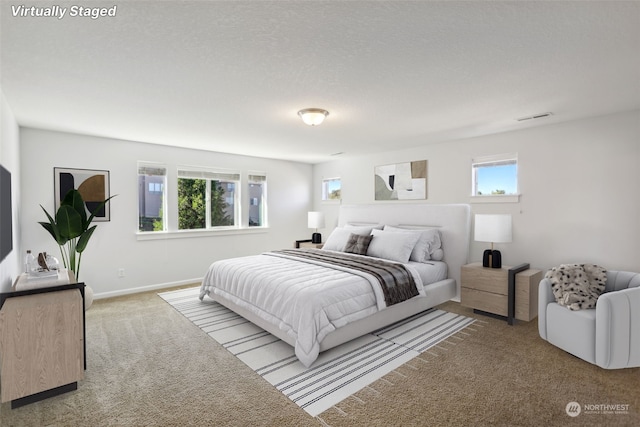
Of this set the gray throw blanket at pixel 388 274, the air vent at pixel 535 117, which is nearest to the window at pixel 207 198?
the gray throw blanket at pixel 388 274

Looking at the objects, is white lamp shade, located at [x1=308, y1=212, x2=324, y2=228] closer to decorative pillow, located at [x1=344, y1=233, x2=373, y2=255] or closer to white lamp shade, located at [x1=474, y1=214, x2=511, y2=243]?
decorative pillow, located at [x1=344, y1=233, x2=373, y2=255]

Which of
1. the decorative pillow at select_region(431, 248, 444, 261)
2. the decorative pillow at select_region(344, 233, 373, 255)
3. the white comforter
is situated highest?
the decorative pillow at select_region(344, 233, 373, 255)

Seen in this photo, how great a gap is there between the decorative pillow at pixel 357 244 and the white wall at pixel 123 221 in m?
2.30

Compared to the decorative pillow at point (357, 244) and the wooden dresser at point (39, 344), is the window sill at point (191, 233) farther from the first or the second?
the wooden dresser at point (39, 344)

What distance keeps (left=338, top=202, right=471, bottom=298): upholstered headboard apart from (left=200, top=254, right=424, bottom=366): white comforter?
108 centimetres

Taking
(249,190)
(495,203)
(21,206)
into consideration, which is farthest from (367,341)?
(21,206)

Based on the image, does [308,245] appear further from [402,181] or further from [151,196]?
[151,196]

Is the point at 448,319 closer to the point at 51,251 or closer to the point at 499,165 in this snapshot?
the point at 499,165

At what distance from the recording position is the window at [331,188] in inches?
265

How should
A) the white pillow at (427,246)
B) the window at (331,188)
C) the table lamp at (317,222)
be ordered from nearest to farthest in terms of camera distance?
the white pillow at (427,246), the table lamp at (317,222), the window at (331,188)

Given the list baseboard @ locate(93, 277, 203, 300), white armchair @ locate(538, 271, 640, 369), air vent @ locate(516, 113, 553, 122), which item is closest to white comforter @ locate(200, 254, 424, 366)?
white armchair @ locate(538, 271, 640, 369)

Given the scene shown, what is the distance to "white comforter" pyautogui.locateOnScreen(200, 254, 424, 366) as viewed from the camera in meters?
2.69

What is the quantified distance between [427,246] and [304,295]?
91.3 inches

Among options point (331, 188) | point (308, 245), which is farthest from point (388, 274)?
point (331, 188)
